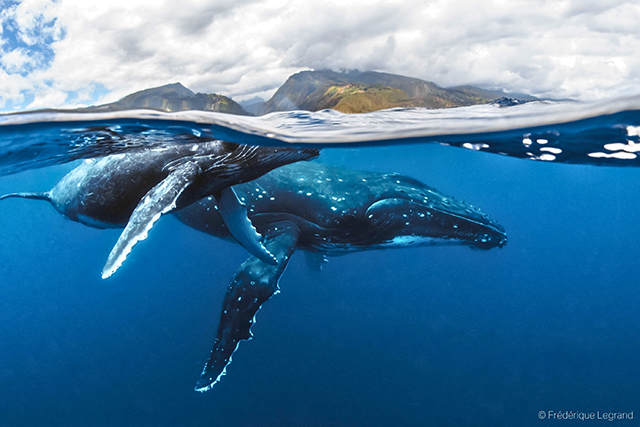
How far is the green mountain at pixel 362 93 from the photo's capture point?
16.2 feet

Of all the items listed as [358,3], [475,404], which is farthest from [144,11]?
[475,404]

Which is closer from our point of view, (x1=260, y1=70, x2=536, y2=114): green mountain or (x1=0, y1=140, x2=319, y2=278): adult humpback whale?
(x1=0, y1=140, x2=319, y2=278): adult humpback whale

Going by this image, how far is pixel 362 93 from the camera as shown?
520cm

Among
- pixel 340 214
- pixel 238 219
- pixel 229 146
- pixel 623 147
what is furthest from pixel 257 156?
pixel 623 147

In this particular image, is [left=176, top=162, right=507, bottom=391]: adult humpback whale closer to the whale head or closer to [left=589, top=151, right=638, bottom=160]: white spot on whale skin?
the whale head

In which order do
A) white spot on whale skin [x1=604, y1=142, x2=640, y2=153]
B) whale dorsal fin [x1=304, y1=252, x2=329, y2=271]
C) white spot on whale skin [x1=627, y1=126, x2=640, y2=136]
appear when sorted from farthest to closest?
whale dorsal fin [x1=304, y1=252, x2=329, y2=271] → white spot on whale skin [x1=604, y1=142, x2=640, y2=153] → white spot on whale skin [x1=627, y1=126, x2=640, y2=136]

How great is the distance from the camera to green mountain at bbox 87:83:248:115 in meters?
4.63

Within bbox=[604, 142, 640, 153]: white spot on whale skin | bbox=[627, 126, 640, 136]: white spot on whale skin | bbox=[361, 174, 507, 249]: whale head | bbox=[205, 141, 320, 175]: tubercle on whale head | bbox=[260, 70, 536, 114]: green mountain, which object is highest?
bbox=[260, 70, 536, 114]: green mountain

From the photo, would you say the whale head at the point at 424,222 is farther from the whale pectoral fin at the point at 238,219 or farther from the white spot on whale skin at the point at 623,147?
the white spot on whale skin at the point at 623,147

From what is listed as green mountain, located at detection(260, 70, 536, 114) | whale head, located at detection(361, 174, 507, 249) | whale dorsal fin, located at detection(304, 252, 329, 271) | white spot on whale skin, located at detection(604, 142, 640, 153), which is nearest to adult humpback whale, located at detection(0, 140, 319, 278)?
green mountain, located at detection(260, 70, 536, 114)

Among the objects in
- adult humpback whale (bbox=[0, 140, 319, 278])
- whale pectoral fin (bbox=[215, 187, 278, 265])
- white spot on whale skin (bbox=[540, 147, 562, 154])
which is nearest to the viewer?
adult humpback whale (bbox=[0, 140, 319, 278])

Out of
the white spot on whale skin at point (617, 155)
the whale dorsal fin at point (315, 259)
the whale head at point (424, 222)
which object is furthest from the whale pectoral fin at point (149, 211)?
the white spot on whale skin at point (617, 155)

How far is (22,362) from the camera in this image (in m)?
11.2

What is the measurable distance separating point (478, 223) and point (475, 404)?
20.3 feet
